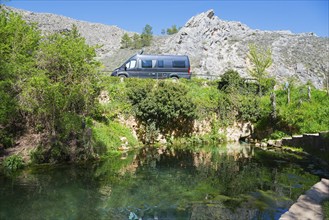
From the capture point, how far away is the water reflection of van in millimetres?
22500

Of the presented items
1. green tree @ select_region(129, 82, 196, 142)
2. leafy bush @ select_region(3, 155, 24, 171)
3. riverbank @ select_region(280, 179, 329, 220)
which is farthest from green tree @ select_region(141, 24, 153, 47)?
riverbank @ select_region(280, 179, 329, 220)

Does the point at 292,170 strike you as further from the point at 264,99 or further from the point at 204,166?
the point at 264,99

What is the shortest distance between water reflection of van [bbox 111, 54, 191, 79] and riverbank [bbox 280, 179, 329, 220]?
14.9 meters

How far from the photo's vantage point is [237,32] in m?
51.4

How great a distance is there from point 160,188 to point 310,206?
5.04m

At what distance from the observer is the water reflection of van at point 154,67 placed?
22.5m

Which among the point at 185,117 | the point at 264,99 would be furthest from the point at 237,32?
the point at 185,117

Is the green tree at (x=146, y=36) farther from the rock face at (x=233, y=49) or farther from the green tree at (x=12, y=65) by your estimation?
the green tree at (x=12, y=65)

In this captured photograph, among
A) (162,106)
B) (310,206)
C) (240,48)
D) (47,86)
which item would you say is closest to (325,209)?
(310,206)

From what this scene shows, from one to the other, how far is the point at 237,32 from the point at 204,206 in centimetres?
4647

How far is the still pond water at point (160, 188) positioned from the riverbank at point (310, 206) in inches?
27.2

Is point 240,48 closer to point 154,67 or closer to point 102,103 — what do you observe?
point 154,67

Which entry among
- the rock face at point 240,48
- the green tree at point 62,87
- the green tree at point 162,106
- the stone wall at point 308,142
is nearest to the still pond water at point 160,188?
the stone wall at point 308,142

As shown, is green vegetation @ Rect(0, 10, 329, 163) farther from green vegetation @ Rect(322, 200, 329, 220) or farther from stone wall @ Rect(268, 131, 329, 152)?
green vegetation @ Rect(322, 200, 329, 220)
